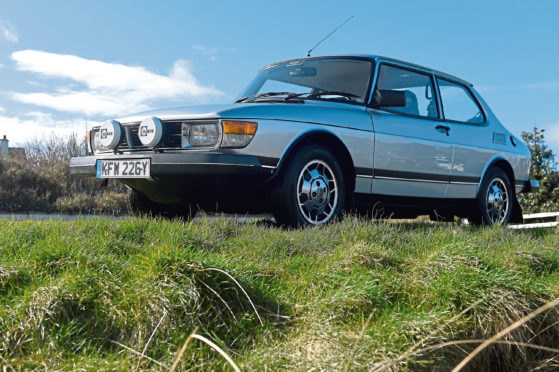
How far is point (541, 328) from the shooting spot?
344 cm

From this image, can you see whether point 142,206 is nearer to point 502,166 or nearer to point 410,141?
point 410,141

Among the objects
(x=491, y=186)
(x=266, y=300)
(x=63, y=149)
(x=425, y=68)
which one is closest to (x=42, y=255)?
(x=266, y=300)

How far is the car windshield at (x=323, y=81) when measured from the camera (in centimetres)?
575

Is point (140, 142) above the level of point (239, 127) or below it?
below

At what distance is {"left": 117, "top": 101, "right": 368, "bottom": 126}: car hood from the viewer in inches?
186

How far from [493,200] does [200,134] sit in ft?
13.9

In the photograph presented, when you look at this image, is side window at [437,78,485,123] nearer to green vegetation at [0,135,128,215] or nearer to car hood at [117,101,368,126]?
car hood at [117,101,368,126]

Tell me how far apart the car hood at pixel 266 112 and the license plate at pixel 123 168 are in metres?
0.41

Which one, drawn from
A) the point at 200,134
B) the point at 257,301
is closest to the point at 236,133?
the point at 200,134

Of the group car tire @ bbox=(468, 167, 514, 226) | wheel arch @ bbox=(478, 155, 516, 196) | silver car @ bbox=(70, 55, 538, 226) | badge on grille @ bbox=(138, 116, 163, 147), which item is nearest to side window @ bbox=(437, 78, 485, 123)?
silver car @ bbox=(70, 55, 538, 226)

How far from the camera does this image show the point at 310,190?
503 cm

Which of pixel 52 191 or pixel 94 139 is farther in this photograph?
pixel 52 191

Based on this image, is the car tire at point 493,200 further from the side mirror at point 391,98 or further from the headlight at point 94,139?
the headlight at point 94,139

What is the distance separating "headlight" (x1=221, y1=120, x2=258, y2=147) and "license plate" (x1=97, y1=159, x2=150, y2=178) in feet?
2.26
